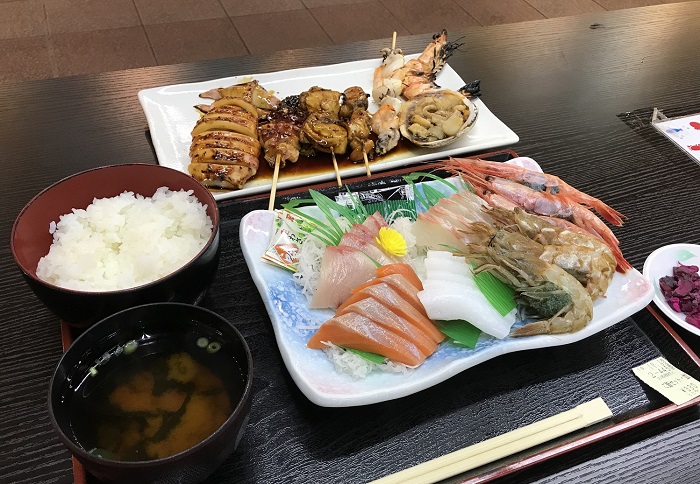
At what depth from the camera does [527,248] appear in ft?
6.02

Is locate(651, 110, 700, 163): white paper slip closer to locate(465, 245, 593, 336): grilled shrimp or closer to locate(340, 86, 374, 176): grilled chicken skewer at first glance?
locate(465, 245, 593, 336): grilled shrimp

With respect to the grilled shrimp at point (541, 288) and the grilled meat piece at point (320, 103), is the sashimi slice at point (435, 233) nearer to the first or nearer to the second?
the grilled shrimp at point (541, 288)

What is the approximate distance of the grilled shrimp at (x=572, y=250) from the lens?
182 centimetres

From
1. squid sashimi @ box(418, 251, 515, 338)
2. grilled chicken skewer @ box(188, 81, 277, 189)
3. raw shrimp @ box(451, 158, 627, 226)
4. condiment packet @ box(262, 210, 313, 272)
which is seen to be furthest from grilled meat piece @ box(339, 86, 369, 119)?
squid sashimi @ box(418, 251, 515, 338)

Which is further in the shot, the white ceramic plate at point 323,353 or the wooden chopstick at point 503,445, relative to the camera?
the white ceramic plate at point 323,353

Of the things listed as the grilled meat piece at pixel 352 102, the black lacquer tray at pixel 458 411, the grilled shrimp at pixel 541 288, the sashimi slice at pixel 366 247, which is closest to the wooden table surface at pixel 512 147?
the black lacquer tray at pixel 458 411

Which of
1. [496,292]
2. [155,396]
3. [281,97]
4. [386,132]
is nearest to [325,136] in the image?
[386,132]

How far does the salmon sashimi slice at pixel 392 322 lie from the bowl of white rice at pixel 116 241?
0.44 metres

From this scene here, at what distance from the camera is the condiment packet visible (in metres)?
1.88

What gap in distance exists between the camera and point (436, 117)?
8.52ft

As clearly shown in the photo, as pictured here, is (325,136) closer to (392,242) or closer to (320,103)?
(320,103)

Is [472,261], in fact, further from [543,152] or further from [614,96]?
[614,96]

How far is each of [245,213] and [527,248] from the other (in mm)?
1028

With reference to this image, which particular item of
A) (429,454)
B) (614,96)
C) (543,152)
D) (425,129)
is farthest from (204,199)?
(614,96)
